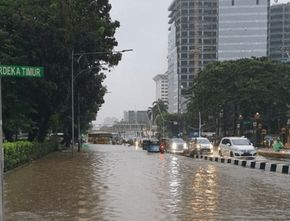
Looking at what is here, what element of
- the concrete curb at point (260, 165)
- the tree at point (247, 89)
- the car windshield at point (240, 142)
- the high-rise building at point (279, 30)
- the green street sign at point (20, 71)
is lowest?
the concrete curb at point (260, 165)

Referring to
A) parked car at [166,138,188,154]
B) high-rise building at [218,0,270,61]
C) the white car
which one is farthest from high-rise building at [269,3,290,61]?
the white car

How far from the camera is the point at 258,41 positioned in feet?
484

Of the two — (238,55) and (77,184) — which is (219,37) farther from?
(77,184)

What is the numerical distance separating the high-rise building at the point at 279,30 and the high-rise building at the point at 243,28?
3992 millimetres

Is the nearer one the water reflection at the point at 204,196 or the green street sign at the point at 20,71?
the green street sign at the point at 20,71

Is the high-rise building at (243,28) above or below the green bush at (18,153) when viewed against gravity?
above

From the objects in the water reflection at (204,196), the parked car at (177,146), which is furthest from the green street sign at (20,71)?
the parked car at (177,146)

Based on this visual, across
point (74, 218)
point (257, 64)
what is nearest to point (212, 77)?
point (257, 64)

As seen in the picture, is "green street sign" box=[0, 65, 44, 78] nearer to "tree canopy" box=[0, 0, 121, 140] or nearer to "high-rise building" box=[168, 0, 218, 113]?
"tree canopy" box=[0, 0, 121, 140]

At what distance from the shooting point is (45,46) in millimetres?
39344

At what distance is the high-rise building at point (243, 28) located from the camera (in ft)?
474

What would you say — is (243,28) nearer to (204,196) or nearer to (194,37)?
(194,37)

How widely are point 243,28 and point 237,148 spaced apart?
116859mm

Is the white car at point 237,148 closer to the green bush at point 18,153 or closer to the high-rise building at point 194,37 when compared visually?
the green bush at point 18,153
